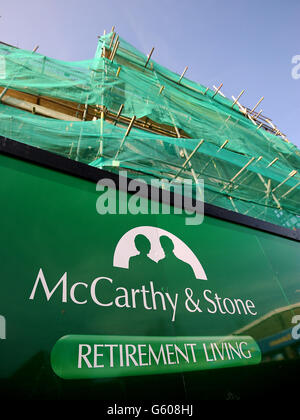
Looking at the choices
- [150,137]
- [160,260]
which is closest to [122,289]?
[160,260]

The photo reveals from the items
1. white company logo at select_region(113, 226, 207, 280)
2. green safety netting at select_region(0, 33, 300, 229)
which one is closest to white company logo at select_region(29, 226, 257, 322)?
white company logo at select_region(113, 226, 207, 280)

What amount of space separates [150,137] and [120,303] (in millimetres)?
3076

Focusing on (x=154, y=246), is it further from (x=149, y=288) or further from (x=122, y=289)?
(x=122, y=289)

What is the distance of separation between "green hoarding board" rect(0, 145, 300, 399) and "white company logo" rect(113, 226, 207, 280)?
0.01m

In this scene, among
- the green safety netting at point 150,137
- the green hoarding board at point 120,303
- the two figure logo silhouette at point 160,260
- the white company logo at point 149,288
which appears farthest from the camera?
the green safety netting at point 150,137

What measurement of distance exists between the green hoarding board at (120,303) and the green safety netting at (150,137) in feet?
5.16

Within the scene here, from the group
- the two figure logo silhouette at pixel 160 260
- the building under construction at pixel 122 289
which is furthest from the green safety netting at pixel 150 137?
the two figure logo silhouette at pixel 160 260

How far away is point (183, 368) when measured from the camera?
154cm

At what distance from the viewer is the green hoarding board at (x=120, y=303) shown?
4.31ft

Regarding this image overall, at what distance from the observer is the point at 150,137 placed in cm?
401

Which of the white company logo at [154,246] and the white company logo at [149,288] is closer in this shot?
the white company logo at [149,288]

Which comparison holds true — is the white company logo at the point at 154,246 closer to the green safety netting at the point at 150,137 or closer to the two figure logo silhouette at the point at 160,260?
the two figure logo silhouette at the point at 160,260
